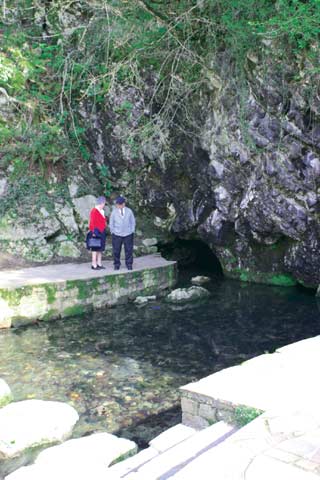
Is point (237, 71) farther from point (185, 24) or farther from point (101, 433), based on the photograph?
point (101, 433)

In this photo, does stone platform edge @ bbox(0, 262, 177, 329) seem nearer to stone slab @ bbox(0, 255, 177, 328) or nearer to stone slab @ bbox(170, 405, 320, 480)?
stone slab @ bbox(0, 255, 177, 328)

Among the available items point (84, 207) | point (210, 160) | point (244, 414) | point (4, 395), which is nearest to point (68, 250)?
point (84, 207)

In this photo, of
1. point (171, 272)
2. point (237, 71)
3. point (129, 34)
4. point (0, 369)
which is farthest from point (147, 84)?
point (0, 369)

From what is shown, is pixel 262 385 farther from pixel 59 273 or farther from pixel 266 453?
pixel 59 273

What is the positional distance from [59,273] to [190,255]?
596 cm

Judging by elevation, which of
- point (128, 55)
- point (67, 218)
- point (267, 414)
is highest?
point (128, 55)

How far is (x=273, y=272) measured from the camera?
13.0m

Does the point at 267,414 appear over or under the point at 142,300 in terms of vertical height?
over

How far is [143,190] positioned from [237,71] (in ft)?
13.9

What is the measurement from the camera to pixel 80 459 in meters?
4.53

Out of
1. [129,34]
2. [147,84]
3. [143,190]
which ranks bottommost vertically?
[143,190]

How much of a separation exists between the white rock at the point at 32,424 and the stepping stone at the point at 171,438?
1134mm

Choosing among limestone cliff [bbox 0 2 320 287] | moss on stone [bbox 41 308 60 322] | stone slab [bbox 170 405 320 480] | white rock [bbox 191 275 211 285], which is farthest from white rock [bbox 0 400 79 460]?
white rock [bbox 191 275 211 285]

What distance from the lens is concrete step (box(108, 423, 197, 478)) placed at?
4.23m
